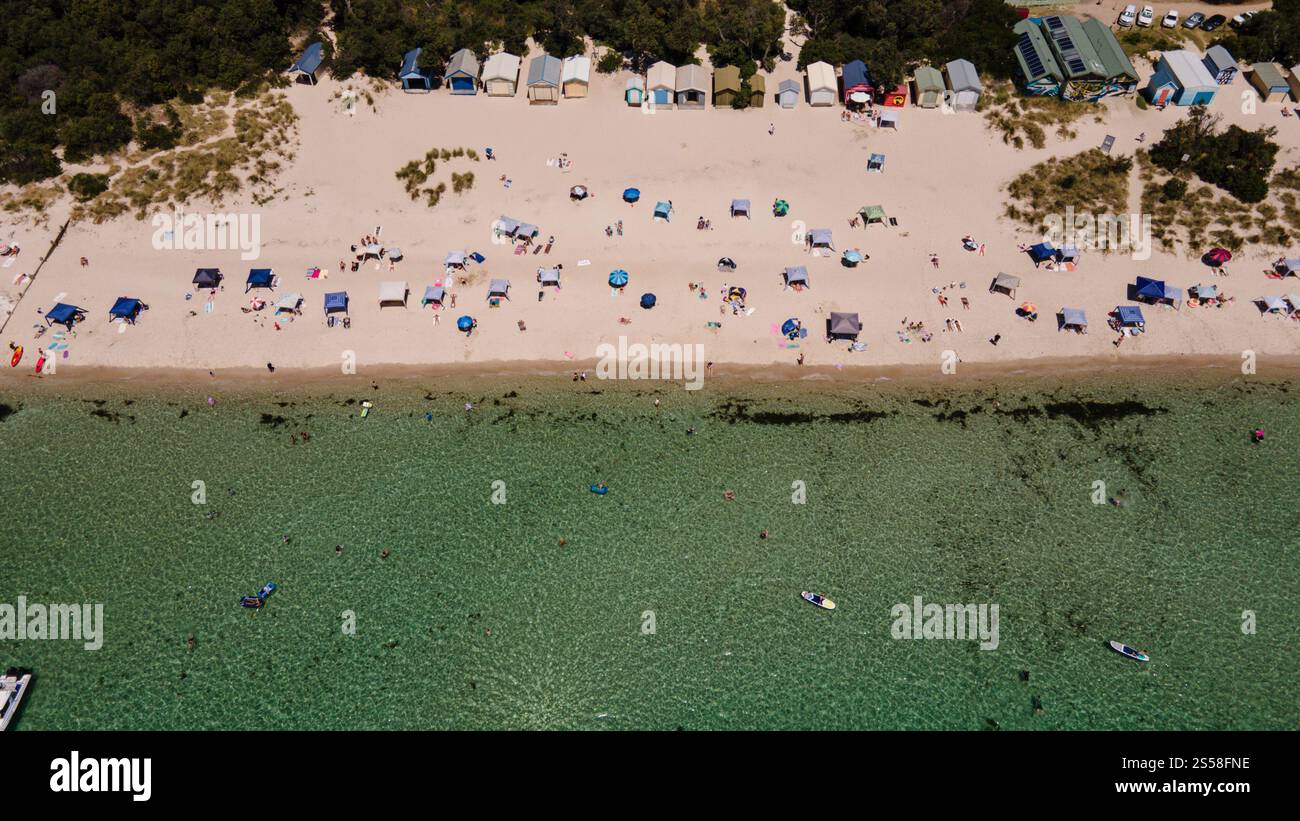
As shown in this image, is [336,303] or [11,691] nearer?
[11,691]

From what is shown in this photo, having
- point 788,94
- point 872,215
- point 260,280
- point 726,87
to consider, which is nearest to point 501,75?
point 726,87

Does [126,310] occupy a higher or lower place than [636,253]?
lower

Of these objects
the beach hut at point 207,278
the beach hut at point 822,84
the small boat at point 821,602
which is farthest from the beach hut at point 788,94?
the beach hut at point 207,278

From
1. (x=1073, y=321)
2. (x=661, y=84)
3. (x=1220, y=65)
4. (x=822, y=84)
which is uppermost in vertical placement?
(x=1220, y=65)

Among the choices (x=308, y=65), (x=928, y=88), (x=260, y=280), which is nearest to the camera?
(x=260, y=280)

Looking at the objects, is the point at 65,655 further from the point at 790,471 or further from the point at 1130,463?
the point at 1130,463

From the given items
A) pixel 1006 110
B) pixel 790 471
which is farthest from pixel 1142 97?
pixel 790 471

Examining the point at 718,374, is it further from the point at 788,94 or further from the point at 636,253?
the point at 788,94
